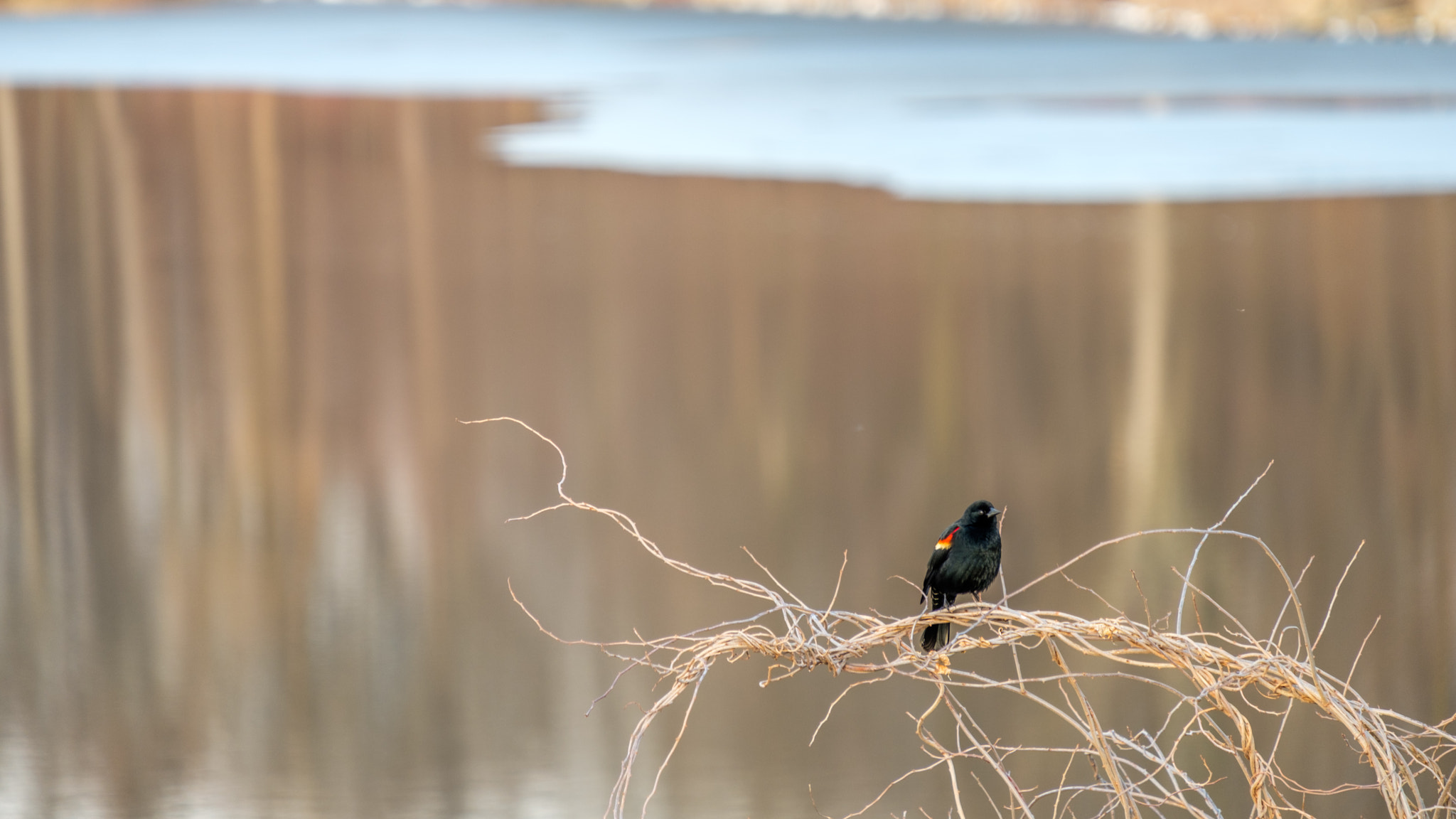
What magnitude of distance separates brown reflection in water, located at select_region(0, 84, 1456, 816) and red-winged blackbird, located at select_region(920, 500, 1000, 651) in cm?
133

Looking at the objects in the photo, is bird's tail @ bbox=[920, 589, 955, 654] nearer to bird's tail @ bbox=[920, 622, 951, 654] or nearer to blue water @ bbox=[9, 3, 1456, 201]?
bird's tail @ bbox=[920, 622, 951, 654]

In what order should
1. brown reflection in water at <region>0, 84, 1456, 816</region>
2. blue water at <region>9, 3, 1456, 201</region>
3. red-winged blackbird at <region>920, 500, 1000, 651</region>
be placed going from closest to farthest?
red-winged blackbird at <region>920, 500, 1000, 651</region>, brown reflection in water at <region>0, 84, 1456, 816</region>, blue water at <region>9, 3, 1456, 201</region>

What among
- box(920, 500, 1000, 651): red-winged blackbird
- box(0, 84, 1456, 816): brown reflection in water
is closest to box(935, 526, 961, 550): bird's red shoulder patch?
box(920, 500, 1000, 651): red-winged blackbird

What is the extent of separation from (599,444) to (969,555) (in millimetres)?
3709

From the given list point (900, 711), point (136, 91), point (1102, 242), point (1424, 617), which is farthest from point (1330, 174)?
point (136, 91)

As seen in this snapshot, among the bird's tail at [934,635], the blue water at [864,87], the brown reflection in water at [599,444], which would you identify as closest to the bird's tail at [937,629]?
the bird's tail at [934,635]

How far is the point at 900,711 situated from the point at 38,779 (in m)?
1.79

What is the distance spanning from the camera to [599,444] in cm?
523

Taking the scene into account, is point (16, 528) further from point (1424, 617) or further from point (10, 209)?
point (10, 209)

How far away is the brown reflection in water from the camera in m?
3.18

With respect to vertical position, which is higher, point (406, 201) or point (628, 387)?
point (406, 201)

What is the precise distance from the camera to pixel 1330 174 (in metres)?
8.66

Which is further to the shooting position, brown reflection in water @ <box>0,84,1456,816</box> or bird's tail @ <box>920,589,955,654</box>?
brown reflection in water @ <box>0,84,1456,816</box>

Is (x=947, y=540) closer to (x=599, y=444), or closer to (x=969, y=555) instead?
(x=969, y=555)
